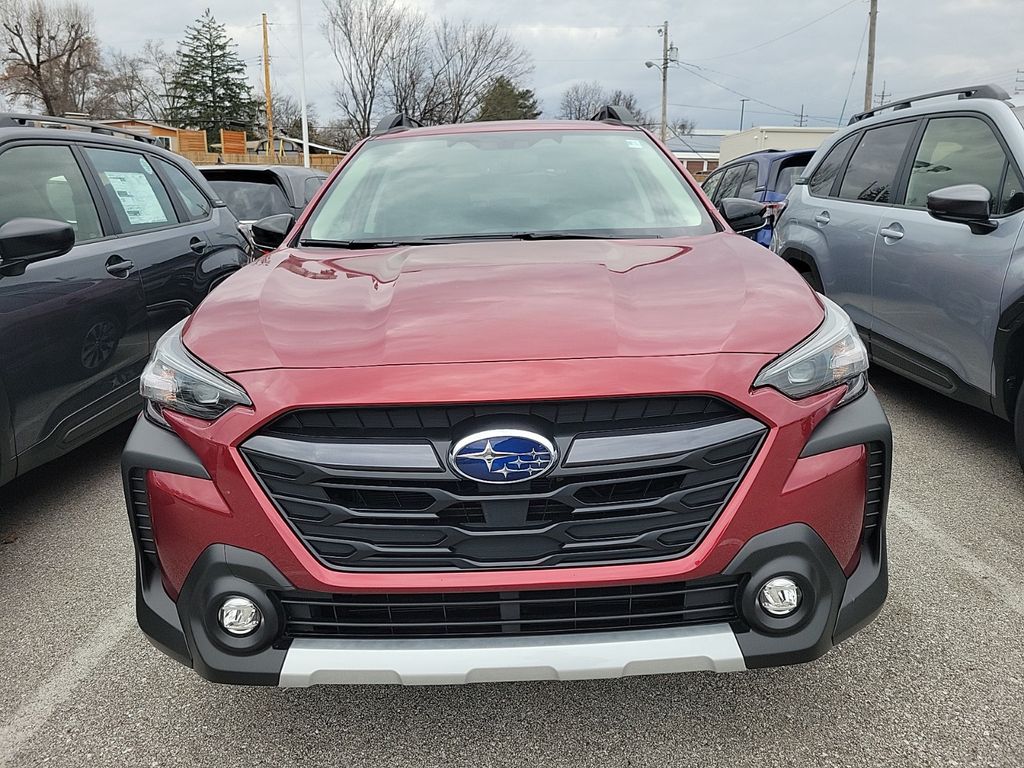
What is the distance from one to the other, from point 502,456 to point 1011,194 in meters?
3.22

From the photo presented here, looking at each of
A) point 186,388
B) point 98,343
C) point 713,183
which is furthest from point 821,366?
point 713,183

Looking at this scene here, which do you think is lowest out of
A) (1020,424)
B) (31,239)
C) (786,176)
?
(1020,424)

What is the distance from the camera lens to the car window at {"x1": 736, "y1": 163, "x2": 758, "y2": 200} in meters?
9.80

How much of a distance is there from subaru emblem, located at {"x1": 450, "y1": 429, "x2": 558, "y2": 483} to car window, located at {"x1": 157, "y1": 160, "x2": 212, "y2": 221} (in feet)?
13.4

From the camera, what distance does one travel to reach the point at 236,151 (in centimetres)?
3756

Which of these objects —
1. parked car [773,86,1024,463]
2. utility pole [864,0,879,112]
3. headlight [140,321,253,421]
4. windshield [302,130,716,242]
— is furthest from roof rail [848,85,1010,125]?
utility pole [864,0,879,112]

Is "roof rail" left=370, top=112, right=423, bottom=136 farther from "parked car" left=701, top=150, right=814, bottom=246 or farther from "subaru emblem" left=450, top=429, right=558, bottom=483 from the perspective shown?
"parked car" left=701, top=150, right=814, bottom=246

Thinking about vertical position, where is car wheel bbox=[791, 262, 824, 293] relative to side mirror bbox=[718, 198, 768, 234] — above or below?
below

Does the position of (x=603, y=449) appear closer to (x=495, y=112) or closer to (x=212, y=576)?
(x=212, y=576)

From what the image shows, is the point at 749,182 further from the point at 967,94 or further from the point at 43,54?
the point at 43,54

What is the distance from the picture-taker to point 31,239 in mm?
3137

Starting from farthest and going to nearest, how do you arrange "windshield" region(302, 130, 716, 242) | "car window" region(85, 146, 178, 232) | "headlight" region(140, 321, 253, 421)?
"car window" region(85, 146, 178, 232) < "windshield" region(302, 130, 716, 242) < "headlight" region(140, 321, 253, 421)

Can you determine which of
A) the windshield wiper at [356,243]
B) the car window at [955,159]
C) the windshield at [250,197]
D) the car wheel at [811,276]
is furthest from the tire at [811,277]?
the windshield at [250,197]

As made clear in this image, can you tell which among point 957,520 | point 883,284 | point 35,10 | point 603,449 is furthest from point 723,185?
point 35,10
